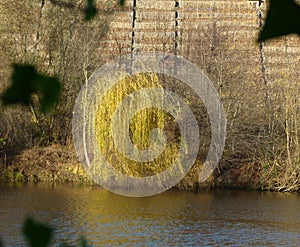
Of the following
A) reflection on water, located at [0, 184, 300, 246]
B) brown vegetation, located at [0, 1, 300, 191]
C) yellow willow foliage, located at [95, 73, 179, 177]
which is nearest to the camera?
reflection on water, located at [0, 184, 300, 246]

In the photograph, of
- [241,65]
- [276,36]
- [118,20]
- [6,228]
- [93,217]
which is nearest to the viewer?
[276,36]

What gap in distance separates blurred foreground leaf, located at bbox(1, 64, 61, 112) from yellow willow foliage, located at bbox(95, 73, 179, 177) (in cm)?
1616

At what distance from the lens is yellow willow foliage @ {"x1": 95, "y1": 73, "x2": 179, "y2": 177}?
1670cm

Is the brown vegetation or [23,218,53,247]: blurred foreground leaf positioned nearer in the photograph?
[23,218,53,247]: blurred foreground leaf

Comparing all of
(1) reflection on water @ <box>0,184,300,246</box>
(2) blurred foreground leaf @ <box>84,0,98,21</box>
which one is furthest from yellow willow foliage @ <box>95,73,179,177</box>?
(2) blurred foreground leaf @ <box>84,0,98,21</box>

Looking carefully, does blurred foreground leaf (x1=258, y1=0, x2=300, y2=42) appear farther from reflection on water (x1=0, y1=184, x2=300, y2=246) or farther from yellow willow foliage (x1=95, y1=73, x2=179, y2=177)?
yellow willow foliage (x1=95, y1=73, x2=179, y2=177)

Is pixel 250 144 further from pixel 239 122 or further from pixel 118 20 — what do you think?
pixel 118 20

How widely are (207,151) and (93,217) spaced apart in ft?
18.6

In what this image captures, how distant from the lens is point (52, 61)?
64.4 ft

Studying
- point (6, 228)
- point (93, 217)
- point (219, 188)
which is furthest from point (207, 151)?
point (6, 228)

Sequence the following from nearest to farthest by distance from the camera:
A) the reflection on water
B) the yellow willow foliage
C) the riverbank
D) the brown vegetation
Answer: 1. the reflection on water
2. the yellow willow foliage
3. the riverbank
4. the brown vegetation

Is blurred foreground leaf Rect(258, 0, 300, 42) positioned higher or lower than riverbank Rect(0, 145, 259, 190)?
higher

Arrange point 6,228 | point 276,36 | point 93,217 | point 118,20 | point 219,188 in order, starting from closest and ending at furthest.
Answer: point 276,36
point 6,228
point 93,217
point 219,188
point 118,20

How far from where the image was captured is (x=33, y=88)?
503 millimetres
